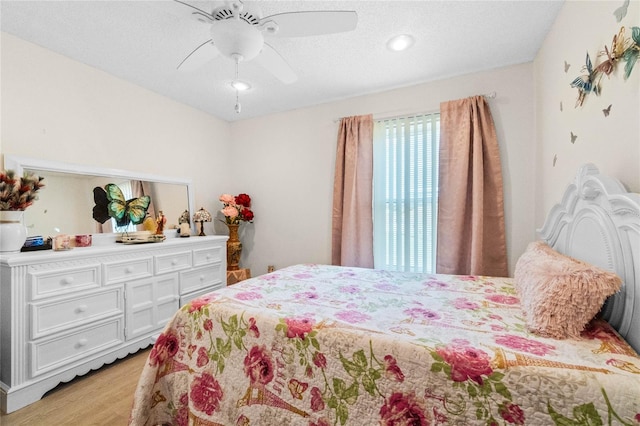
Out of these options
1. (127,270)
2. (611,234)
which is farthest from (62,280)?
(611,234)

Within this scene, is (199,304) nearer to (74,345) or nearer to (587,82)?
(74,345)

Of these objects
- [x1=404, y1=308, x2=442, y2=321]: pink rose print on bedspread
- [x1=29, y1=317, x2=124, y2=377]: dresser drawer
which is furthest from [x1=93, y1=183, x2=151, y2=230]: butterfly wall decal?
[x1=404, y1=308, x2=442, y2=321]: pink rose print on bedspread

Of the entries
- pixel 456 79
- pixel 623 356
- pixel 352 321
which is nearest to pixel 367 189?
pixel 456 79

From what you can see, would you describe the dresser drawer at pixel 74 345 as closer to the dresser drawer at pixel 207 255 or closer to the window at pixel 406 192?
the dresser drawer at pixel 207 255

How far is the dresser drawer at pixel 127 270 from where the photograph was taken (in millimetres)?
2059

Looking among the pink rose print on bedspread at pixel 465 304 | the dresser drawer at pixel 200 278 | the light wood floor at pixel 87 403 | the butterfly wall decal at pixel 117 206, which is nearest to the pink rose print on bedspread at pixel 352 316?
the pink rose print on bedspread at pixel 465 304

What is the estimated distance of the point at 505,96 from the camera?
2426 mm

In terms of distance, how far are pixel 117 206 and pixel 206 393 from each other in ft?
6.42

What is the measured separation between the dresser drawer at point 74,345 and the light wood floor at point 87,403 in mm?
175

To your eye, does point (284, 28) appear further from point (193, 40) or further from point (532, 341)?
point (532, 341)

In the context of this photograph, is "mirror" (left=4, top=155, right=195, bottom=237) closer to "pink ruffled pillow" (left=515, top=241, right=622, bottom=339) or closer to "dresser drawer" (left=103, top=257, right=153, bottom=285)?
"dresser drawer" (left=103, top=257, right=153, bottom=285)

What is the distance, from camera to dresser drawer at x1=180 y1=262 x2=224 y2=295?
264 cm

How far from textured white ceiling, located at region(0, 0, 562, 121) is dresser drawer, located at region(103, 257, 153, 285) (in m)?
1.55

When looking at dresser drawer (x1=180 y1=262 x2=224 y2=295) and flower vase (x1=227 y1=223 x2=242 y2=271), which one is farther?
flower vase (x1=227 y1=223 x2=242 y2=271)
